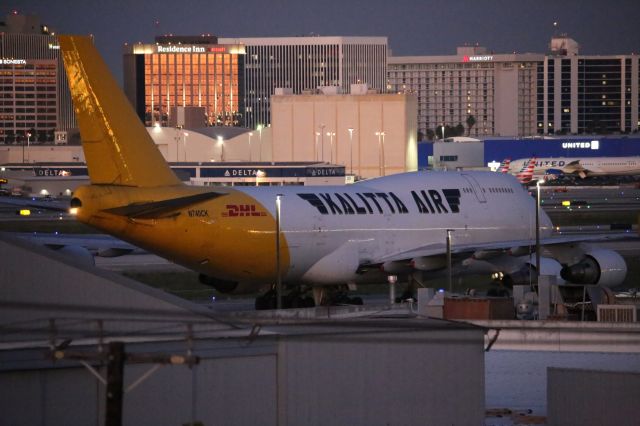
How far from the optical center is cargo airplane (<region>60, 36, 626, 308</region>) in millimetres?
44656

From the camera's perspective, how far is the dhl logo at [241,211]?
47750mm

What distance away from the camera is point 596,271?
54344 mm

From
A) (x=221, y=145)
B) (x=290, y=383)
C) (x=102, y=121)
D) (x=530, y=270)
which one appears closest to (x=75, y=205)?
(x=102, y=121)

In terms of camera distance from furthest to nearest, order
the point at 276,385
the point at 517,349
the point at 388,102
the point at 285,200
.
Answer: the point at 388,102, the point at 285,200, the point at 517,349, the point at 276,385

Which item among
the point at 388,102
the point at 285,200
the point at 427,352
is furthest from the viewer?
the point at 388,102

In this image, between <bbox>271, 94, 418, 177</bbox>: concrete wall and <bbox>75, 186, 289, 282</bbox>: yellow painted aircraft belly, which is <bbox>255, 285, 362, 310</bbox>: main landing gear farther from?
<bbox>271, 94, 418, 177</bbox>: concrete wall

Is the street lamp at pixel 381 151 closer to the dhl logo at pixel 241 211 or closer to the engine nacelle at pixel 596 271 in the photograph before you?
the engine nacelle at pixel 596 271

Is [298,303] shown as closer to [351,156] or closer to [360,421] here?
[360,421]

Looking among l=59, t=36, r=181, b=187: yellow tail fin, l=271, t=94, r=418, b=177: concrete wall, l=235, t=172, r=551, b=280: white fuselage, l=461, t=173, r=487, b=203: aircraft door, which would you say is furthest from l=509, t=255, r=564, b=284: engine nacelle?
l=271, t=94, r=418, b=177: concrete wall

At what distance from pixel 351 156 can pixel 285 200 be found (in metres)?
112

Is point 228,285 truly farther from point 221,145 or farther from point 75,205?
point 221,145

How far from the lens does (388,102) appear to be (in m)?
159

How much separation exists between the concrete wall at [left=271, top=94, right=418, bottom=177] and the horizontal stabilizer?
11355 cm

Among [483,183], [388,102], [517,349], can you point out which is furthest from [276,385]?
Answer: [388,102]
